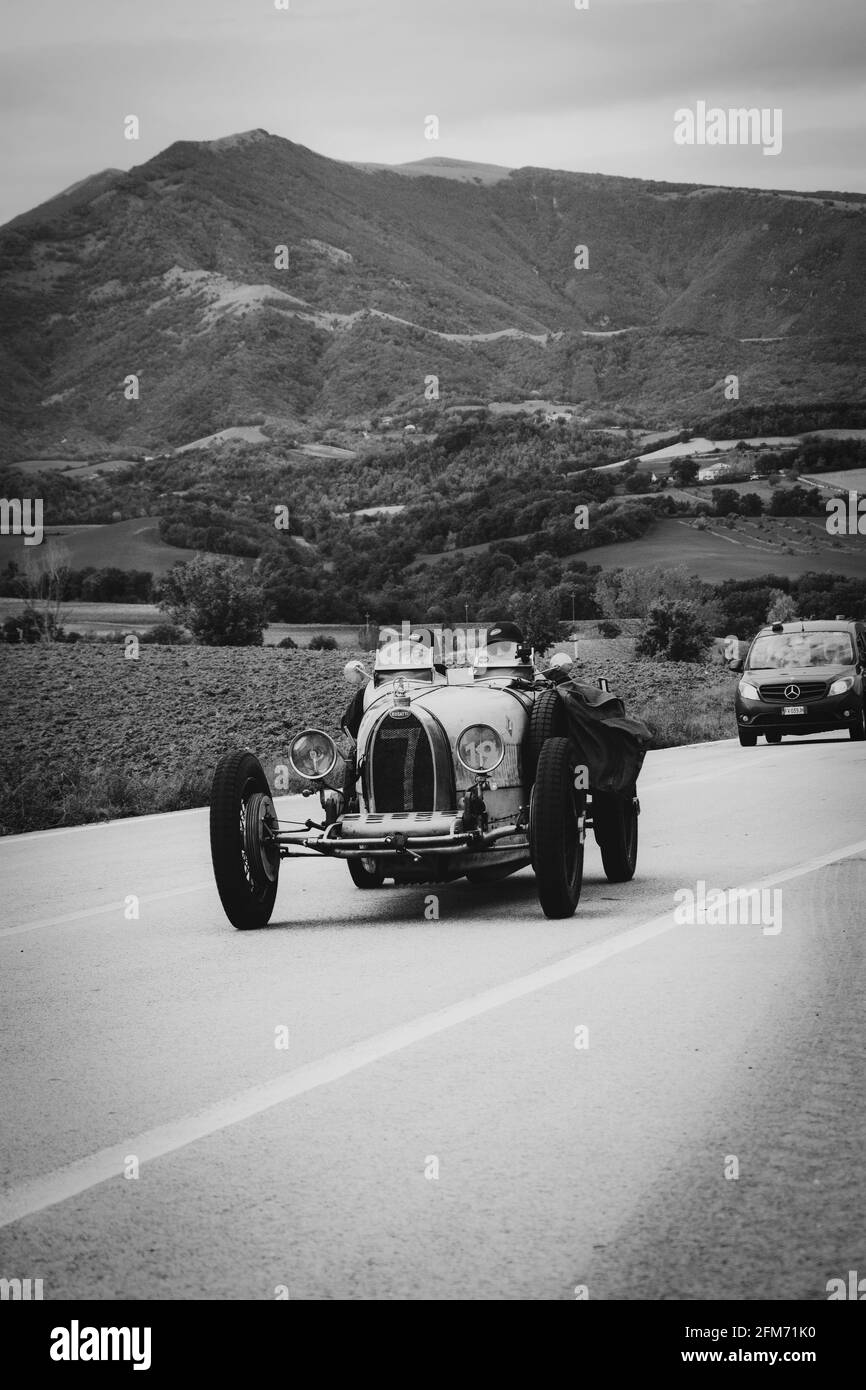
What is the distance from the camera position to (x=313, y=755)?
10.5 m

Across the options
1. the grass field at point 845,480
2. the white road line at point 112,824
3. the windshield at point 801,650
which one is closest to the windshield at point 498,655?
the white road line at point 112,824

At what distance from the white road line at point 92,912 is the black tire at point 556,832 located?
297cm

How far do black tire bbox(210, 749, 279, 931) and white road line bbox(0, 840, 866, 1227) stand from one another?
6.96 ft

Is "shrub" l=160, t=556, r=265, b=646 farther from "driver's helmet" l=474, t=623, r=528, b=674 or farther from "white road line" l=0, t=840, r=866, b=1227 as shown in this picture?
"white road line" l=0, t=840, r=866, b=1227

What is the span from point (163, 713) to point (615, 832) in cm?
2709

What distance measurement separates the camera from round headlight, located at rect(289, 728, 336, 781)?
10508 mm

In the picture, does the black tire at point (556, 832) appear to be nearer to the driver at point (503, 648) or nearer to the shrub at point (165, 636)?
the driver at point (503, 648)

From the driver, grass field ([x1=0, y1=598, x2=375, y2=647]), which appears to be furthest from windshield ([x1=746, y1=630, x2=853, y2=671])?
grass field ([x1=0, y1=598, x2=375, y2=647])

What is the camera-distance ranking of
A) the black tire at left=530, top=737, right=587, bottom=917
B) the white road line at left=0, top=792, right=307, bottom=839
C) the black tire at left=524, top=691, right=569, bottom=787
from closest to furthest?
the black tire at left=530, top=737, right=587, bottom=917, the black tire at left=524, top=691, right=569, bottom=787, the white road line at left=0, top=792, right=307, bottom=839

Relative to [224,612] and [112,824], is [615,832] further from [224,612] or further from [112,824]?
[224,612]

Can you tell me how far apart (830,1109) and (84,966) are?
14.7ft

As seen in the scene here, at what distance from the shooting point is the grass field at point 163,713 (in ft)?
66.6
